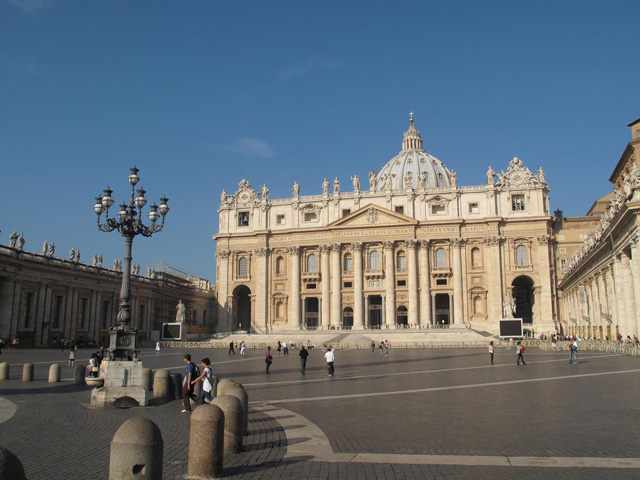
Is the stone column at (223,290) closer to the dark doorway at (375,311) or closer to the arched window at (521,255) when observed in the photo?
the dark doorway at (375,311)

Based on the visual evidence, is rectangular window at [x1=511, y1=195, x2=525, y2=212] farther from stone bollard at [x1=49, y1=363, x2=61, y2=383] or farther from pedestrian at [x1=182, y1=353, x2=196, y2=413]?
pedestrian at [x1=182, y1=353, x2=196, y2=413]

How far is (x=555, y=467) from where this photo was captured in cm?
785

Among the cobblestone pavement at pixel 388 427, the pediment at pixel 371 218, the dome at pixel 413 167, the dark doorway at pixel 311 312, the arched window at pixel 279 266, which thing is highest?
the dome at pixel 413 167

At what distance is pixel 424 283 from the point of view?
6862 cm

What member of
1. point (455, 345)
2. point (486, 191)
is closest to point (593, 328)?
point (455, 345)

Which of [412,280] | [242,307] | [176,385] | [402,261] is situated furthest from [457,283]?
[176,385]

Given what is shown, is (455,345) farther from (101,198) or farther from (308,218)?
(101,198)

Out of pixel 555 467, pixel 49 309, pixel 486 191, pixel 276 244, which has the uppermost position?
pixel 486 191

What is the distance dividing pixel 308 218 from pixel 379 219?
10.2 meters

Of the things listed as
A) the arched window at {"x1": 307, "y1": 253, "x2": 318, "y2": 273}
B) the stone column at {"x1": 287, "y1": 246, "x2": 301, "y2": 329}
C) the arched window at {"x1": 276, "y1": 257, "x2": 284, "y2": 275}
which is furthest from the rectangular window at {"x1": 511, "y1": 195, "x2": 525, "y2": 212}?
the arched window at {"x1": 276, "y1": 257, "x2": 284, "y2": 275}

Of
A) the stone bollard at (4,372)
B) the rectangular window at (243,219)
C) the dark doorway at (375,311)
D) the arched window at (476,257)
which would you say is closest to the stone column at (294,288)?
the rectangular window at (243,219)

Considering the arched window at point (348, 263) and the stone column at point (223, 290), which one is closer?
the arched window at point (348, 263)

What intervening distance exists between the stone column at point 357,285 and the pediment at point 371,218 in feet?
9.21

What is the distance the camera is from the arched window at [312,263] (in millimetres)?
74250
